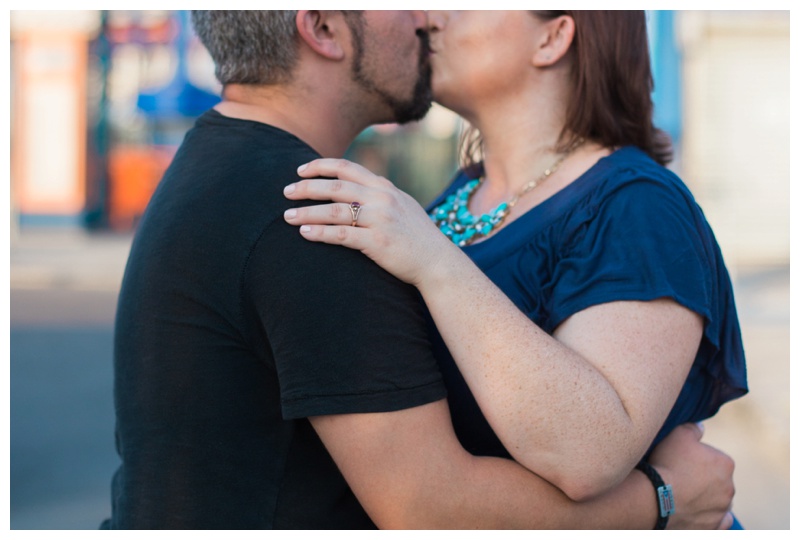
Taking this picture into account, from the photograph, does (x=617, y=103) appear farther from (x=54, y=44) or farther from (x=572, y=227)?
(x=54, y=44)

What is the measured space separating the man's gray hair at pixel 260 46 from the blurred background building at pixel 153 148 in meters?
5.55

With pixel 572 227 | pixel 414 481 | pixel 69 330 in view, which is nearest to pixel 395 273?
pixel 414 481

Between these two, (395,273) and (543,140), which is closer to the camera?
(395,273)

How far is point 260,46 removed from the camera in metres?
2.04

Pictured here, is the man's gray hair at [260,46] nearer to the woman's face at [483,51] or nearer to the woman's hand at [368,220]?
the woman's hand at [368,220]

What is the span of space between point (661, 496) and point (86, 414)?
5369 mm

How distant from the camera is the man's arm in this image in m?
1.63

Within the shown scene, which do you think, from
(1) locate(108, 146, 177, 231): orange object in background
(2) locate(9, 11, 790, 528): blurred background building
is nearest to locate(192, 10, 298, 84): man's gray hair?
(2) locate(9, 11, 790, 528): blurred background building

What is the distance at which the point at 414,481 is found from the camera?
166 cm

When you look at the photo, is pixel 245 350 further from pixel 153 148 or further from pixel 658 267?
pixel 153 148

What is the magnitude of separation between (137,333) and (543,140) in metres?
1.21

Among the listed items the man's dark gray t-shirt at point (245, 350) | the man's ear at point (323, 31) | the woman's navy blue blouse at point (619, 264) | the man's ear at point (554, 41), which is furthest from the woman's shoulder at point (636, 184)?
the man's ear at point (323, 31)

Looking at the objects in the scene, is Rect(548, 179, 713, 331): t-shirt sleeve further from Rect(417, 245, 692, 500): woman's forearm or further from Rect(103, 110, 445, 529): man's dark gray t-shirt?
Rect(103, 110, 445, 529): man's dark gray t-shirt

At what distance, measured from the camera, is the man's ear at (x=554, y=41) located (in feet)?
7.60
